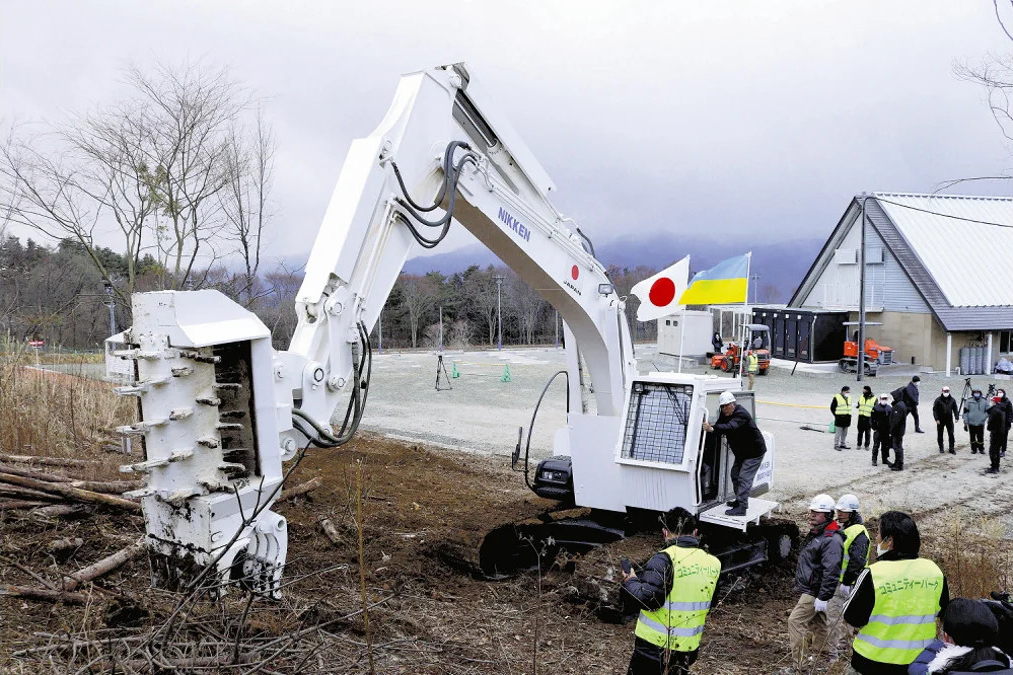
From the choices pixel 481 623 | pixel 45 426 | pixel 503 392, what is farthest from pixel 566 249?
pixel 503 392

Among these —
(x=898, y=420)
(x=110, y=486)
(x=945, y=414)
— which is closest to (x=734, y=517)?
(x=110, y=486)

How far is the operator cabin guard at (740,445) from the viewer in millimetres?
7871

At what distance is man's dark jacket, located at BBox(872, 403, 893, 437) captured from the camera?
48.8 feet

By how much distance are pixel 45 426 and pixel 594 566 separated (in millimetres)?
8417

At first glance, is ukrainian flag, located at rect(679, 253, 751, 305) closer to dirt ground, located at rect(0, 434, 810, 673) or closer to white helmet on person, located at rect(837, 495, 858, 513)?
dirt ground, located at rect(0, 434, 810, 673)

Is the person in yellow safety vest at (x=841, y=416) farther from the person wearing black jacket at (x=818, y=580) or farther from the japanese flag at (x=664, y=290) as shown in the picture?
the person wearing black jacket at (x=818, y=580)

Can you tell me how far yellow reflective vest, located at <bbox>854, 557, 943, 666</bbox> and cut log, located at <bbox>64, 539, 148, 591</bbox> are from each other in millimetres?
4691

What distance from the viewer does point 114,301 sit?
1334cm

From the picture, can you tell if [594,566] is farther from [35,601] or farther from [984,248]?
[984,248]

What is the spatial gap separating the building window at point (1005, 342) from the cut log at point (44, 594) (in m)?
35.4

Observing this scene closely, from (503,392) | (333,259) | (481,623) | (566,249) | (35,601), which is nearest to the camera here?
(35,601)

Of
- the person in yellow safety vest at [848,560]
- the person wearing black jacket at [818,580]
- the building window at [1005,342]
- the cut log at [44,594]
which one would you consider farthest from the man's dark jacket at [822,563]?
the building window at [1005,342]

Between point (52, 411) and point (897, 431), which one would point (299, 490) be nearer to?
point (52, 411)

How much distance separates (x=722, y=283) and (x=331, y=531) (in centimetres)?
773
